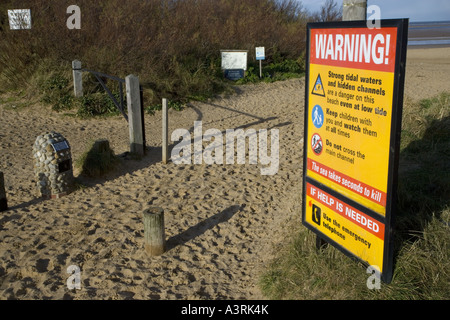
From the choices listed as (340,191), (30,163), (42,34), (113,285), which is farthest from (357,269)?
(42,34)

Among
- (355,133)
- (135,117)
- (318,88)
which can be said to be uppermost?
(318,88)

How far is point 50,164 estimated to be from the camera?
21.1 ft

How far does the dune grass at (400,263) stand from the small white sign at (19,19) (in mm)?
9948

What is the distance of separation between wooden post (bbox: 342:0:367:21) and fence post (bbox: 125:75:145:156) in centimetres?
477

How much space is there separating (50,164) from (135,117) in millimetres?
2179

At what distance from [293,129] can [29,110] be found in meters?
6.07

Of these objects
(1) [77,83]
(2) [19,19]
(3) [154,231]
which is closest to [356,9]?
(3) [154,231]

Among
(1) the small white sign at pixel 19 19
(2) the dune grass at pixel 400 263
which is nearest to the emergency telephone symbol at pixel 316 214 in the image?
(2) the dune grass at pixel 400 263

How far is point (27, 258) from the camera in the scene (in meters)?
4.85

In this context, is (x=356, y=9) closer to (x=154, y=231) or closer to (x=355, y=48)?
(x=355, y=48)

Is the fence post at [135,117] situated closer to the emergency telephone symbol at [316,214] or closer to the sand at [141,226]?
the sand at [141,226]

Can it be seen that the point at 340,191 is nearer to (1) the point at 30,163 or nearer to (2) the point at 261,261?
(2) the point at 261,261

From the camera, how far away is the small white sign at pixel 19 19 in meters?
12.6

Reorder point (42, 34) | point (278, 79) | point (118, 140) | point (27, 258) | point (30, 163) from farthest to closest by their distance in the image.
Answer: point (278, 79) → point (42, 34) → point (118, 140) → point (30, 163) → point (27, 258)
